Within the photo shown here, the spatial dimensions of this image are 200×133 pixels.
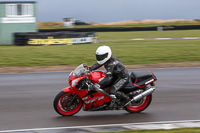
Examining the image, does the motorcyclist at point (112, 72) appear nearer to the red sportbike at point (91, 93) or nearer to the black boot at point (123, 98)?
the black boot at point (123, 98)

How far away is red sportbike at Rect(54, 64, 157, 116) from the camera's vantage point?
6629 mm

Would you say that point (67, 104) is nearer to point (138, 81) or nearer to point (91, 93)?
point (91, 93)

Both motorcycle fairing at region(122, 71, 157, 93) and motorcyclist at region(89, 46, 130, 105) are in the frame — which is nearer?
motorcyclist at region(89, 46, 130, 105)

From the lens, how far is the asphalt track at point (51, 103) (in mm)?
6672

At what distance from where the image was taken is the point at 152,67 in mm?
14688

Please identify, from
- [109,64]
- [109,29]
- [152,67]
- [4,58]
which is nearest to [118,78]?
[109,64]

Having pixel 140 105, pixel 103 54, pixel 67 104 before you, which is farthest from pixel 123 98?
pixel 67 104

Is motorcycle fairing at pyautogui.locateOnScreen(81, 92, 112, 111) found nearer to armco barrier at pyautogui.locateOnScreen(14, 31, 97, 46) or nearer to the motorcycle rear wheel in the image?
the motorcycle rear wheel

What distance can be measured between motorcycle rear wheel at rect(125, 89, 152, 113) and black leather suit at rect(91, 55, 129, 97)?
2.06 ft

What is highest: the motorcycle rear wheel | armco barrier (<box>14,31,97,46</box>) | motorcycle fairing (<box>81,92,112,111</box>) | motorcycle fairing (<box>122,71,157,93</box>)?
armco barrier (<box>14,31,97,46</box>)

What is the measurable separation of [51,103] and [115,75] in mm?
2131

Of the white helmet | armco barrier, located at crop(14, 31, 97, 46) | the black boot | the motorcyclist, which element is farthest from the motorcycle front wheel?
armco barrier, located at crop(14, 31, 97, 46)

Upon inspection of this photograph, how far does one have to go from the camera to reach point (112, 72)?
6727mm

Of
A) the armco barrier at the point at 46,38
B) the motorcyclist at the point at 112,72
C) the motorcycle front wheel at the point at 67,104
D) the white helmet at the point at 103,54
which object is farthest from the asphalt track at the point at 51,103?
the armco barrier at the point at 46,38
